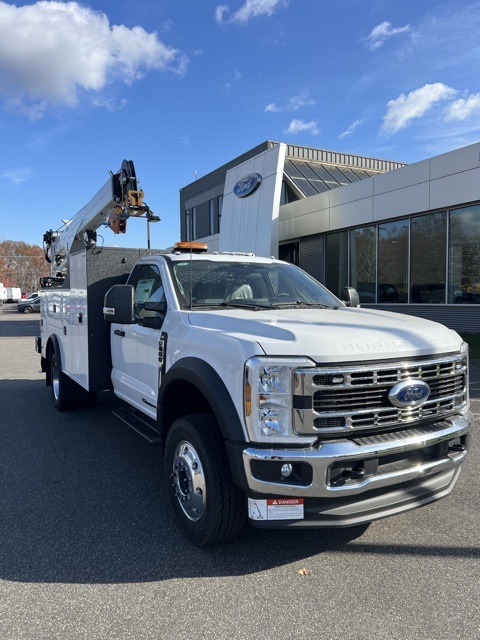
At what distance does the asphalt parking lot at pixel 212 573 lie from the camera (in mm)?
2494

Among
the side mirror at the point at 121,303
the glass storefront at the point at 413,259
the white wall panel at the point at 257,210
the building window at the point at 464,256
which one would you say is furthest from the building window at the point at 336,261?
the side mirror at the point at 121,303

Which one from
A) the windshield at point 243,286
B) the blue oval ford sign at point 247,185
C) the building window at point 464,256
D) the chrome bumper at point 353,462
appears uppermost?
the blue oval ford sign at point 247,185

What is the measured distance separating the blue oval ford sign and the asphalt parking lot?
15.0 metres

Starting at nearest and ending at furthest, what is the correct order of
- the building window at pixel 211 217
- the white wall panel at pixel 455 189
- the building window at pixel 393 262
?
the white wall panel at pixel 455 189 < the building window at pixel 393 262 < the building window at pixel 211 217

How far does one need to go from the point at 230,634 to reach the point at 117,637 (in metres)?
0.56

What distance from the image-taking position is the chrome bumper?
2693 millimetres

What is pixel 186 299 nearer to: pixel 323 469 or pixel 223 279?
pixel 223 279

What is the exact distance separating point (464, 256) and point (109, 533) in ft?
40.3

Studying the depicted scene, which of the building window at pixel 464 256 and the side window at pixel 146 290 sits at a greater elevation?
the building window at pixel 464 256

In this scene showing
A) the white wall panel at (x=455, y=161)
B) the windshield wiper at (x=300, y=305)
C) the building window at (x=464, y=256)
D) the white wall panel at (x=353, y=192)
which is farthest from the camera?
the white wall panel at (x=353, y=192)

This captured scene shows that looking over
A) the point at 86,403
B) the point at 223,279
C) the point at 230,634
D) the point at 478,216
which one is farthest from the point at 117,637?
the point at 478,216

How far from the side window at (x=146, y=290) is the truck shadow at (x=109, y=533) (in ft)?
4.91

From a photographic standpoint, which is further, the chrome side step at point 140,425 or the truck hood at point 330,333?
the chrome side step at point 140,425

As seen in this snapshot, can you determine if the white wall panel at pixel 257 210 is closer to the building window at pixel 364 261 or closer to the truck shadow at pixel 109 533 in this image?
the building window at pixel 364 261
